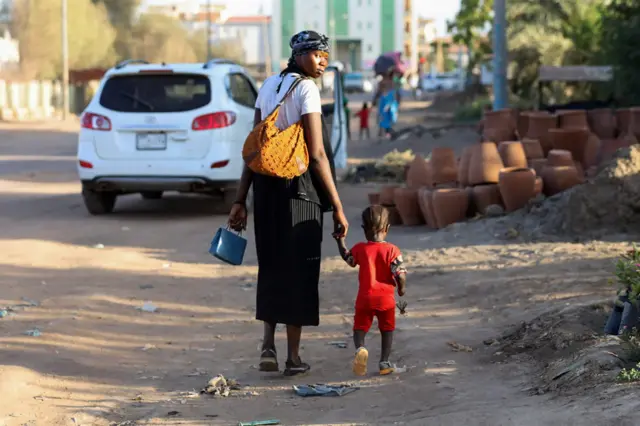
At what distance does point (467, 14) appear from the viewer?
4366 centimetres

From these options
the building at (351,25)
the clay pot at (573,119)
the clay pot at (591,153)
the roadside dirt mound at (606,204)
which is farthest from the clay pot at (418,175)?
the building at (351,25)

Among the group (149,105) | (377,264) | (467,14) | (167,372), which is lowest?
(167,372)

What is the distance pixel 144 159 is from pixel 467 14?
3271 cm

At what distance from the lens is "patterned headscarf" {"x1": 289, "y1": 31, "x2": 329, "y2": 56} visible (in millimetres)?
6098

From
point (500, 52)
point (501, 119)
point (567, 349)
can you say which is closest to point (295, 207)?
point (567, 349)

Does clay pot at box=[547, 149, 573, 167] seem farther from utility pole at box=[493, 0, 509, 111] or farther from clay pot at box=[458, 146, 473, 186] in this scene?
utility pole at box=[493, 0, 509, 111]

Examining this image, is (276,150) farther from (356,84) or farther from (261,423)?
(356,84)

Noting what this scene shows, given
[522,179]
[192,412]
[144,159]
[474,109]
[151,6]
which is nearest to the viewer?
[192,412]

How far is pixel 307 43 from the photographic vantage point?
20.0 ft

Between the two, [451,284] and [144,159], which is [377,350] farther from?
[144,159]

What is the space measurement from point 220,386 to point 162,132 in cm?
718

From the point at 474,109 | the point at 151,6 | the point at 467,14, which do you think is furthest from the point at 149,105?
the point at 151,6

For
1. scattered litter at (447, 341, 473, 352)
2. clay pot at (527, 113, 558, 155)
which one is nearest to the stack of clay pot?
clay pot at (527, 113, 558, 155)

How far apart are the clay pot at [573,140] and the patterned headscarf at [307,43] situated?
8337mm
